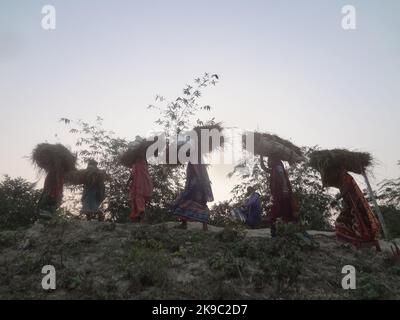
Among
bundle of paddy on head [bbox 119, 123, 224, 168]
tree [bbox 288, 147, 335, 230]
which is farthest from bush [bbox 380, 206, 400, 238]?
bundle of paddy on head [bbox 119, 123, 224, 168]

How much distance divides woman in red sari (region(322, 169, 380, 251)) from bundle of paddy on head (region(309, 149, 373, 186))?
9cm

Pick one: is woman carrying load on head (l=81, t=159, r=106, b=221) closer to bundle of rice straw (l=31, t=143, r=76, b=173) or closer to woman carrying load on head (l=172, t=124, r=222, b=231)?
bundle of rice straw (l=31, t=143, r=76, b=173)

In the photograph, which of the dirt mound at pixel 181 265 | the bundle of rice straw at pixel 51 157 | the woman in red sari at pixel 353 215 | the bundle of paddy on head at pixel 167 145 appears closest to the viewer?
the dirt mound at pixel 181 265

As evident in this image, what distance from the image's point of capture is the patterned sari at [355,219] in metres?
8.11

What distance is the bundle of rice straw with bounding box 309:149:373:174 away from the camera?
8.34 meters

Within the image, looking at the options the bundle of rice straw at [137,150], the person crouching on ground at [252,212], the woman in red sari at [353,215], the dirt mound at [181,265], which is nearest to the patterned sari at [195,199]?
the dirt mound at [181,265]

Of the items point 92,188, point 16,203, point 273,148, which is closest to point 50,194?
point 92,188

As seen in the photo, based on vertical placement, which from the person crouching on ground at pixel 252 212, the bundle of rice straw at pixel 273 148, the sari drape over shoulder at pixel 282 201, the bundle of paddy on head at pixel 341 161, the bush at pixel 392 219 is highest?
the bundle of rice straw at pixel 273 148

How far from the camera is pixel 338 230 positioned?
8.40 metres

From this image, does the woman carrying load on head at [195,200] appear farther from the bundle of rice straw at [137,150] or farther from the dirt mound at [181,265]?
the bundle of rice straw at [137,150]

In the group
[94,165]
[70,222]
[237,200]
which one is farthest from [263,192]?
[70,222]

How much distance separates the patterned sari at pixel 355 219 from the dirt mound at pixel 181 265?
235mm

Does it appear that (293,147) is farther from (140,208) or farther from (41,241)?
(41,241)
